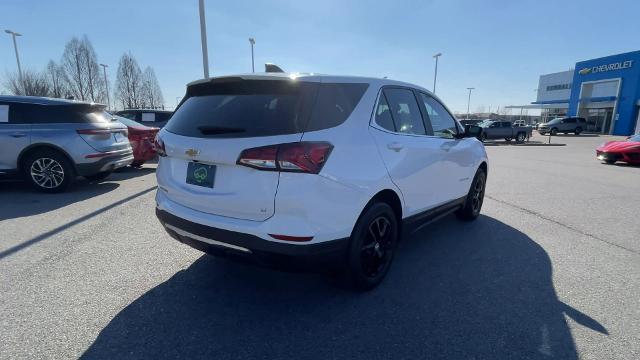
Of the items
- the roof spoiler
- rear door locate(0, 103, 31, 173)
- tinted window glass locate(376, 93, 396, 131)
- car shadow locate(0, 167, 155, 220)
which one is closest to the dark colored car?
car shadow locate(0, 167, 155, 220)

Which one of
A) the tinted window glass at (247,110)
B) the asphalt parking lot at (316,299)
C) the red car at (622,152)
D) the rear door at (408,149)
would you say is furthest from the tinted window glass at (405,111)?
the red car at (622,152)

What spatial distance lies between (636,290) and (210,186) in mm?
3871

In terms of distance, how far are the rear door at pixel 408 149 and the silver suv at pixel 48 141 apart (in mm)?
5853

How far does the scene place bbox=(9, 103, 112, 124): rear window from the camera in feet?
20.9

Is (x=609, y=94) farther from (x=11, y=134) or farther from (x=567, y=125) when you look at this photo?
(x=11, y=134)

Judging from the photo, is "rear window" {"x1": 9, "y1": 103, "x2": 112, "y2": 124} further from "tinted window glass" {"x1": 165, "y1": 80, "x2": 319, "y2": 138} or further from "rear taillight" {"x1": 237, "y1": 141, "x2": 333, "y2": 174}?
"rear taillight" {"x1": 237, "y1": 141, "x2": 333, "y2": 174}

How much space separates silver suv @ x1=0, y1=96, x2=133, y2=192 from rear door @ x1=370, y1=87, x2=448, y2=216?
585 cm

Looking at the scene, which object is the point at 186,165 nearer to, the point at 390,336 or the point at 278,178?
the point at 278,178

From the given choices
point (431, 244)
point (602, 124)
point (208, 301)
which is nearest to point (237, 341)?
point (208, 301)

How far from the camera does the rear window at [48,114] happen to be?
6359mm

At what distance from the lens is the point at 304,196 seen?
240 centimetres

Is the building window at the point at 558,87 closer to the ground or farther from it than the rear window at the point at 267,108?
farther from it

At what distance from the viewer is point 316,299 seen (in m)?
2.98

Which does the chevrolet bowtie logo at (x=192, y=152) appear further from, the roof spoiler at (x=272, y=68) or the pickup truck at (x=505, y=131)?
the pickup truck at (x=505, y=131)
